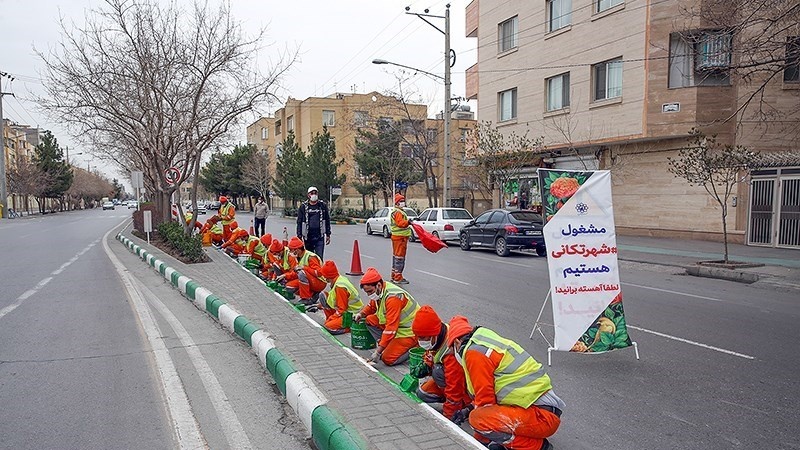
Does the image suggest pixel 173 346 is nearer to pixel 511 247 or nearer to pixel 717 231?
pixel 511 247

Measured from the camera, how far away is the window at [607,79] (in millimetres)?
21547

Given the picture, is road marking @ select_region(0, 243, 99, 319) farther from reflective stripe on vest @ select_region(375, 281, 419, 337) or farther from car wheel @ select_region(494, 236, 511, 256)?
car wheel @ select_region(494, 236, 511, 256)

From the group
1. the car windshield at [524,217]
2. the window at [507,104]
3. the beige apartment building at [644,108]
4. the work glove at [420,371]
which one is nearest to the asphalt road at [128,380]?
the work glove at [420,371]

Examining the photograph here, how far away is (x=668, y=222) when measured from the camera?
68.1 feet

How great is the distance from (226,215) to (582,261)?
13053 millimetres

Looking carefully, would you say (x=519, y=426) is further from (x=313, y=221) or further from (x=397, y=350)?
(x=313, y=221)

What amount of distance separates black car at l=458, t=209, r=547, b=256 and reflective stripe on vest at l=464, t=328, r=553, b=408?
1289 cm

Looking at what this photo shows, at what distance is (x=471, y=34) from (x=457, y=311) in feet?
Result: 90.2

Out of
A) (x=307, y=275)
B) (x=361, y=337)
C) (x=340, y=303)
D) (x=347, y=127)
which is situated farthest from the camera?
(x=347, y=127)

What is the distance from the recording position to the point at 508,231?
17031 millimetres

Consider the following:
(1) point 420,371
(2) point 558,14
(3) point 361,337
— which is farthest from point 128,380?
(2) point 558,14

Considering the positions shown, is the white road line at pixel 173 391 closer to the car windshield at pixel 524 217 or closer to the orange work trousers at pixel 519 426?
the orange work trousers at pixel 519 426

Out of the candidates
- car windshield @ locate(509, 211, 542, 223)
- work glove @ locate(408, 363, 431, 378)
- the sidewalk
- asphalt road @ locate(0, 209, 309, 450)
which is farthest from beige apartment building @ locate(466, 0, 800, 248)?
asphalt road @ locate(0, 209, 309, 450)

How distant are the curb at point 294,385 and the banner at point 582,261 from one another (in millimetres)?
2902
